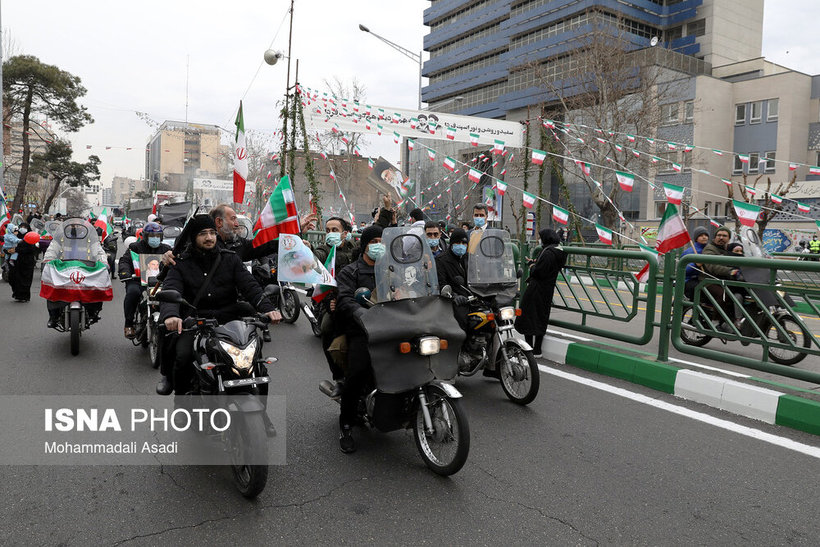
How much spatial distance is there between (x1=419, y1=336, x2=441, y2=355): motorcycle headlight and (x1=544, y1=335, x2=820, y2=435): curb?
3212 mm

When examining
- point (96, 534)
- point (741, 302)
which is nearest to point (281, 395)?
point (96, 534)

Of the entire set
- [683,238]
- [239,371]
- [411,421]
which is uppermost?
[683,238]

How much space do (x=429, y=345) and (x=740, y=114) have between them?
4529cm

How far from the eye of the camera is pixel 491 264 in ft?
20.3

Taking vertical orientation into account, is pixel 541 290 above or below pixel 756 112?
below

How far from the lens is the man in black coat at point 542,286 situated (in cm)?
725

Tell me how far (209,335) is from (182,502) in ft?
3.28

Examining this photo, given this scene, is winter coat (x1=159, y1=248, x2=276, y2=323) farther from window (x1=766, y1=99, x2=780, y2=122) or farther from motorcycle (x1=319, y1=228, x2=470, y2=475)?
window (x1=766, y1=99, x2=780, y2=122)

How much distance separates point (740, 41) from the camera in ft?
178

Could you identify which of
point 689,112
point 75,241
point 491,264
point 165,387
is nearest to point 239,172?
point 75,241

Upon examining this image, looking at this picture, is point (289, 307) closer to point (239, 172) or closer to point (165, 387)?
point (239, 172)

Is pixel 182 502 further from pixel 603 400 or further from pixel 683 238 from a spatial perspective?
pixel 683 238

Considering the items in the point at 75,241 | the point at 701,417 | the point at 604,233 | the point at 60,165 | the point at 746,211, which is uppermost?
the point at 60,165

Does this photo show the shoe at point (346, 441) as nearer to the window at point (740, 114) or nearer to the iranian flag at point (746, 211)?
the iranian flag at point (746, 211)
